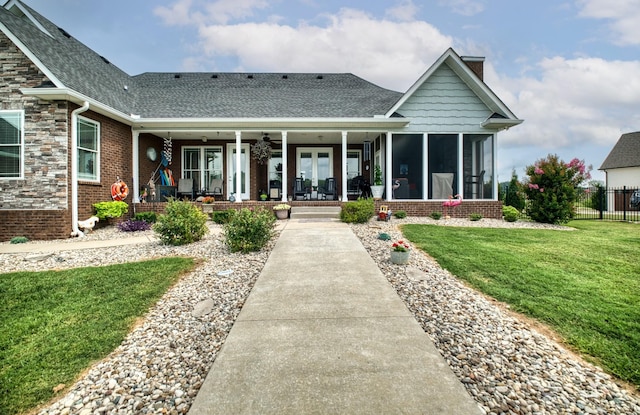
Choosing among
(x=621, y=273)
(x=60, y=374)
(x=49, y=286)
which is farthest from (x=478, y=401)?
(x=49, y=286)

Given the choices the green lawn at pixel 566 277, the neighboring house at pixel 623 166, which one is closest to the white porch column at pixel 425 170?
the green lawn at pixel 566 277

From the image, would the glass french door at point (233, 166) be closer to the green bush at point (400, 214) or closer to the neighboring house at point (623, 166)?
the green bush at point (400, 214)

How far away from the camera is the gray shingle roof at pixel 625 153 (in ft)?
75.7

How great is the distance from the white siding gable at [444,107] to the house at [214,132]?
36 mm

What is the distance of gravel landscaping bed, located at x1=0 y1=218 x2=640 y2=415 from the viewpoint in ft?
6.97

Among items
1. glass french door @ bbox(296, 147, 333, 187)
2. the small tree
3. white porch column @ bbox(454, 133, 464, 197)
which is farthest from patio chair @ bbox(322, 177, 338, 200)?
the small tree

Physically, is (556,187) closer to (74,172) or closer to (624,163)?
(74,172)

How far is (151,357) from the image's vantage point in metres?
2.66

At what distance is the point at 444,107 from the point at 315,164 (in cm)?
576

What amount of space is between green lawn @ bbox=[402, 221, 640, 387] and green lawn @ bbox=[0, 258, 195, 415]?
4.17m

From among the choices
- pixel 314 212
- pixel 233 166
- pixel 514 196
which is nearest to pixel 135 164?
pixel 233 166

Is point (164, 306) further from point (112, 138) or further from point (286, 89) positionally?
point (286, 89)

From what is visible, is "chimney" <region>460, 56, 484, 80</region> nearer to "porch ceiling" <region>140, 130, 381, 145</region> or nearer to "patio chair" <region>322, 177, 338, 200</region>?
"porch ceiling" <region>140, 130, 381, 145</region>

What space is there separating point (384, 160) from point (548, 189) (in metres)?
5.44
